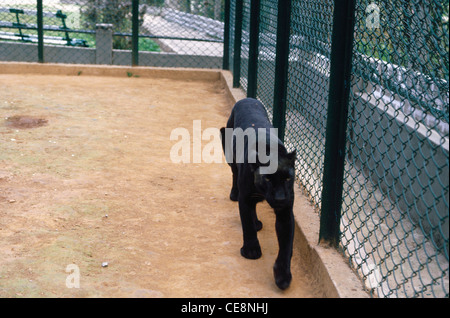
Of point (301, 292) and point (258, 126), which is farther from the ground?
point (258, 126)

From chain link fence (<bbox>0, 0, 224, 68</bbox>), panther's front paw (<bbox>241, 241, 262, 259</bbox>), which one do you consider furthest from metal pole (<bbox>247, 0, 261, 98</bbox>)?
panther's front paw (<bbox>241, 241, 262, 259</bbox>)

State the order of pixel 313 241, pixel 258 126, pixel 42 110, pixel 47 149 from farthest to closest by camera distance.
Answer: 1. pixel 42 110
2. pixel 47 149
3. pixel 258 126
4. pixel 313 241

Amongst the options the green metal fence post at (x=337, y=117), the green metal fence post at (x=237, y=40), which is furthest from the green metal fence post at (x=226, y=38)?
the green metal fence post at (x=337, y=117)

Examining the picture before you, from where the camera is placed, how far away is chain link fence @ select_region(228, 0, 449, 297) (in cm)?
295

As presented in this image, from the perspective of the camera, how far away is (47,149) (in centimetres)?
580

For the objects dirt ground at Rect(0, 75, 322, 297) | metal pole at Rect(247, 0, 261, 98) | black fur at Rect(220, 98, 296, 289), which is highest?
metal pole at Rect(247, 0, 261, 98)

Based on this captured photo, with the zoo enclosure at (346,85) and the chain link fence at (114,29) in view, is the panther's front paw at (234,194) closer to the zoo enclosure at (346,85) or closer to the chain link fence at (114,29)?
the zoo enclosure at (346,85)

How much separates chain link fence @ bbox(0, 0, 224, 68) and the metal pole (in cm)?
316

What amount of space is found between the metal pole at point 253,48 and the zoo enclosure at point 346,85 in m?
0.02

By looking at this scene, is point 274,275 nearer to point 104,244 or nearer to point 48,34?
point 104,244

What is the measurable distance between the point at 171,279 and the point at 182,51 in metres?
8.62

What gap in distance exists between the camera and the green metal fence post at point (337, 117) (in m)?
3.33

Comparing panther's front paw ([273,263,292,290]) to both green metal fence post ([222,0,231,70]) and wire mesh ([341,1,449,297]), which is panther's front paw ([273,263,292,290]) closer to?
wire mesh ([341,1,449,297])

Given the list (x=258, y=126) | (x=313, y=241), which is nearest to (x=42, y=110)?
(x=258, y=126)
